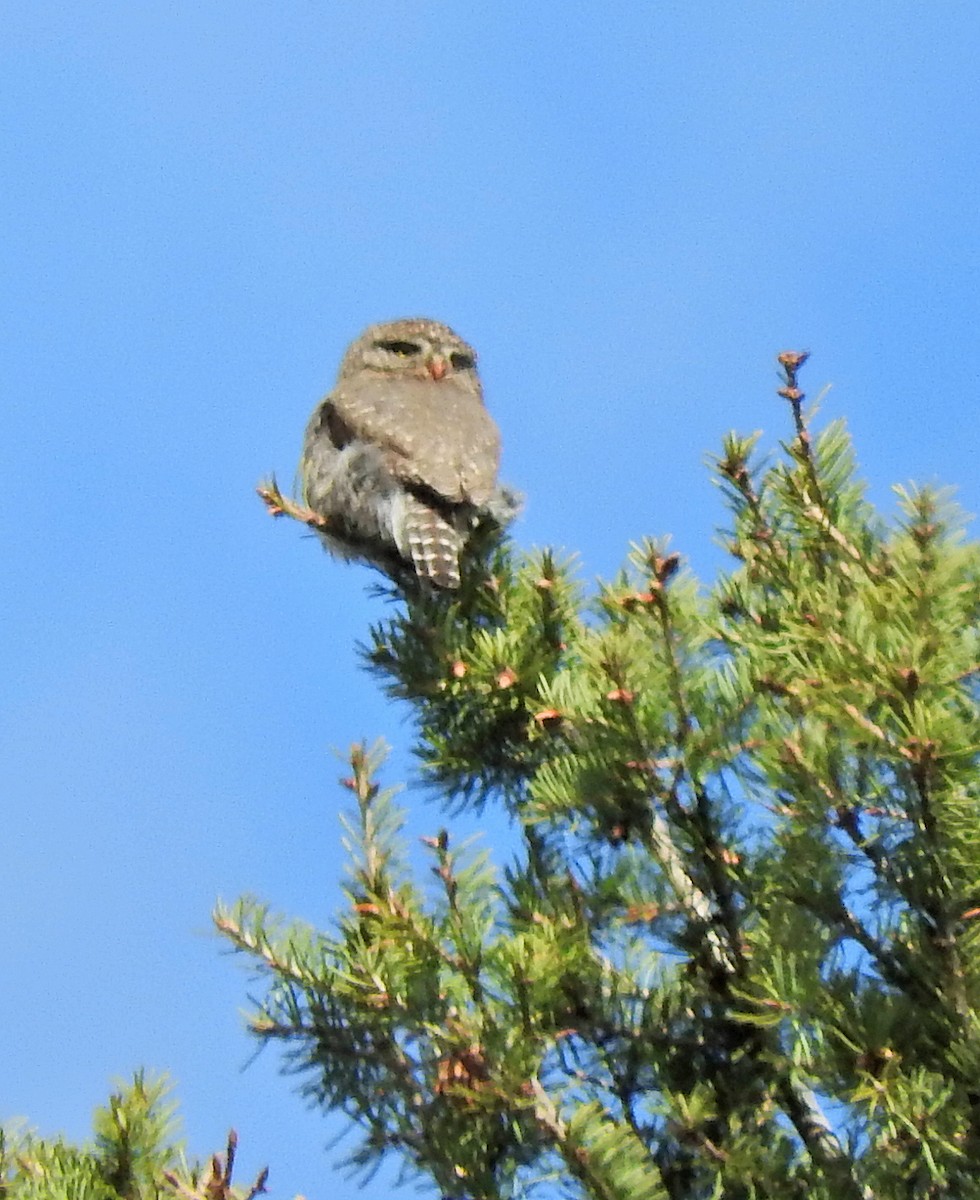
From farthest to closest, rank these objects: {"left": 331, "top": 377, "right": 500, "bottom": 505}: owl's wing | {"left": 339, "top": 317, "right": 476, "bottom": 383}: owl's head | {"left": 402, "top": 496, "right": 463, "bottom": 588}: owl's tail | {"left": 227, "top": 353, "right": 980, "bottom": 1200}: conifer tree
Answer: {"left": 339, "top": 317, "right": 476, "bottom": 383}: owl's head, {"left": 331, "top": 377, "right": 500, "bottom": 505}: owl's wing, {"left": 402, "top": 496, "right": 463, "bottom": 588}: owl's tail, {"left": 227, "top": 353, "right": 980, "bottom": 1200}: conifer tree

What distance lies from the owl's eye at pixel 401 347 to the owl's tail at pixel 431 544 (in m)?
1.73

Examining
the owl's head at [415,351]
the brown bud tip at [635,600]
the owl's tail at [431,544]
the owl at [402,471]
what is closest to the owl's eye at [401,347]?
the owl's head at [415,351]

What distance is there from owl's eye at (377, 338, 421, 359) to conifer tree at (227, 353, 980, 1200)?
334 cm

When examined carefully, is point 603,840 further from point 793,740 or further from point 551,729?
point 793,740

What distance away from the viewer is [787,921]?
5.69 feet

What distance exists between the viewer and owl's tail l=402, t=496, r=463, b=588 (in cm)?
301

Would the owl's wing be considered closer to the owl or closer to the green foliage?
the owl

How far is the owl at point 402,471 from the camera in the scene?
3.57 m

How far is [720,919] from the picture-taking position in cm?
189

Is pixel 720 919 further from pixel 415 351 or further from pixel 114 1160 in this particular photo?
pixel 415 351

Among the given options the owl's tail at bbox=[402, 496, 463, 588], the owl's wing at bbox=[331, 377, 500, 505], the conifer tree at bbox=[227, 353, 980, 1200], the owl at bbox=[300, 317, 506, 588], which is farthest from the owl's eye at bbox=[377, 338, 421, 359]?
the conifer tree at bbox=[227, 353, 980, 1200]

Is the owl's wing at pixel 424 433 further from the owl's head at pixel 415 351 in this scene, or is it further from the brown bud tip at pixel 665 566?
the brown bud tip at pixel 665 566

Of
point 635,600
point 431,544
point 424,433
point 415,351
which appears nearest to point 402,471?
point 424,433

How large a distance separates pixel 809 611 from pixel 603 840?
0.43 meters
